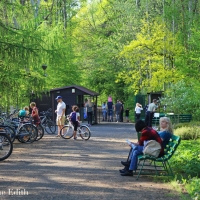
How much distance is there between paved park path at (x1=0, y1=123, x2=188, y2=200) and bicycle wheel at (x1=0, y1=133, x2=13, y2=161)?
0.19 meters

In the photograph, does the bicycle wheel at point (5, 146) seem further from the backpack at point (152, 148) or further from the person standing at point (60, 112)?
the person standing at point (60, 112)

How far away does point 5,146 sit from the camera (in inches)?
429

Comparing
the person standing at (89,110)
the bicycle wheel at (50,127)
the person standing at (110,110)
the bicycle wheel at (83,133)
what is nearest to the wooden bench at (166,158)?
the bicycle wheel at (83,133)

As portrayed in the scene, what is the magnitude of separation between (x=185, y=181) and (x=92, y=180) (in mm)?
1818

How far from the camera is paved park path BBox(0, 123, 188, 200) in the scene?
6996mm

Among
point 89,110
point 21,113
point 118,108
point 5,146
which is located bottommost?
point 5,146

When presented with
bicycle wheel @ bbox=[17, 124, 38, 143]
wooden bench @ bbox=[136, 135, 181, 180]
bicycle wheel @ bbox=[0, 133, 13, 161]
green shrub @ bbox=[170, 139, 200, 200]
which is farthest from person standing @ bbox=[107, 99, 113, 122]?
wooden bench @ bbox=[136, 135, 181, 180]

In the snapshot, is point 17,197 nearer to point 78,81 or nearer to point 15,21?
point 15,21

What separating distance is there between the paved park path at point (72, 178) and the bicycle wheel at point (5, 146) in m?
0.19

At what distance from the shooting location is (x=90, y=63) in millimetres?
39656

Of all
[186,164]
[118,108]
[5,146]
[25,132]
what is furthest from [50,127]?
[118,108]

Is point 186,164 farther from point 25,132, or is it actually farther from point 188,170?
point 25,132

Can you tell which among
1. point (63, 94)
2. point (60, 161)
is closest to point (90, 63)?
point (63, 94)

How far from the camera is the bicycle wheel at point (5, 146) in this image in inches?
427
